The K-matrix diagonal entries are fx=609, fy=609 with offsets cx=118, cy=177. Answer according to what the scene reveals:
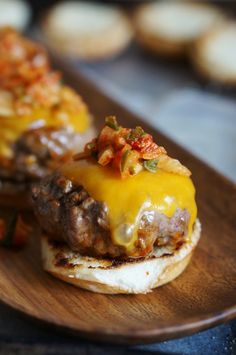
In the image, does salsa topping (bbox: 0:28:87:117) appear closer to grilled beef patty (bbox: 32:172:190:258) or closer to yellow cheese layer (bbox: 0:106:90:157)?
yellow cheese layer (bbox: 0:106:90:157)

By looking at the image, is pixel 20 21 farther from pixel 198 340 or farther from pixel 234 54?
pixel 198 340

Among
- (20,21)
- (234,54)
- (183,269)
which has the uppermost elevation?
(234,54)

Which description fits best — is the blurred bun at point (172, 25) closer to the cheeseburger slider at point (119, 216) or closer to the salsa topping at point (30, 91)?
the salsa topping at point (30, 91)

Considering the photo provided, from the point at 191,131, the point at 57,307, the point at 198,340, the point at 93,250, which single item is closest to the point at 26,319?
the point at 57,307

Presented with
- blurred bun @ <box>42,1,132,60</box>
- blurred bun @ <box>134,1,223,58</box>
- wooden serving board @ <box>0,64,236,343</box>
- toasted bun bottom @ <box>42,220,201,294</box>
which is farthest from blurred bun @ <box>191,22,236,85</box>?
toasted bun bottom @ <box>42,220,201,294</box>

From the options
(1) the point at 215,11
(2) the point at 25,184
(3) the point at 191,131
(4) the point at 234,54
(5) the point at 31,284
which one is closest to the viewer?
(5) the point at 31,284

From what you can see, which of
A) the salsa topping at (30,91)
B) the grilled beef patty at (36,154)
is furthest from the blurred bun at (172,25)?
the grilled beef patty at (36,154)
